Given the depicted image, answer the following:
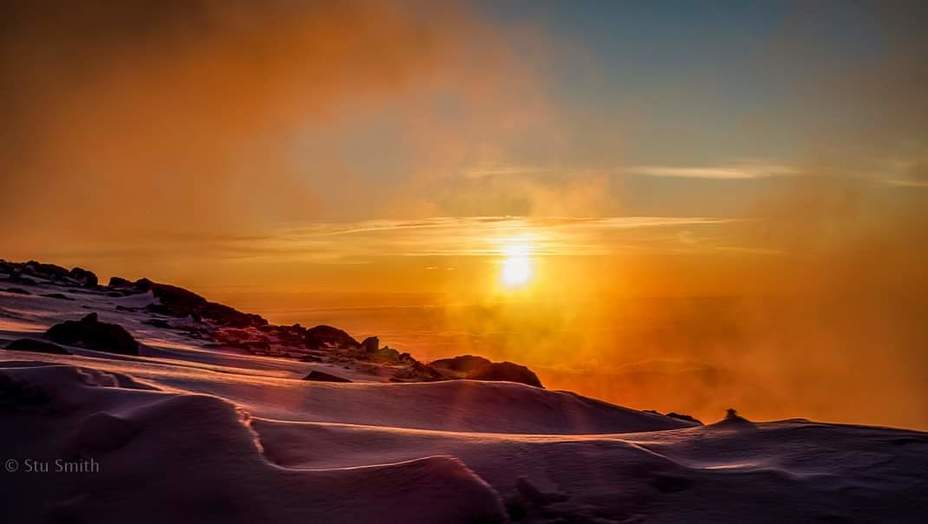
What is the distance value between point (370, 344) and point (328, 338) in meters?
1.23

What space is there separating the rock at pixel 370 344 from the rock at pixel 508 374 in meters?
3.79

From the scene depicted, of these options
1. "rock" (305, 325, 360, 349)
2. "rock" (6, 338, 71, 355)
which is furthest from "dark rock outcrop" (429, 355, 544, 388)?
"rock" (6, 338, 71, 355)

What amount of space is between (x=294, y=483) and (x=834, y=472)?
8.40 ft

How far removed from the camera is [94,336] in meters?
7.96

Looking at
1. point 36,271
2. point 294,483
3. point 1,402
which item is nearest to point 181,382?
point 1,402

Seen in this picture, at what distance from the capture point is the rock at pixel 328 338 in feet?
48.8

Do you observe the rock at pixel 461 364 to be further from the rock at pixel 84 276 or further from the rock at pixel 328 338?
the rock at pixel 84 276

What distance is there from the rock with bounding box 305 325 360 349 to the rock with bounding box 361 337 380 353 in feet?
0.89

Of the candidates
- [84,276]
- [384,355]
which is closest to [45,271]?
[84,276]

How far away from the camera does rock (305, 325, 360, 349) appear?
586 inches

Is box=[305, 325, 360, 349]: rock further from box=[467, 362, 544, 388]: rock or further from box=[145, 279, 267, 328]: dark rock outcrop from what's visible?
box=[467, 362, 544, 388]: rock

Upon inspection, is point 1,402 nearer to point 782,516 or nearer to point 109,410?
point 109,410

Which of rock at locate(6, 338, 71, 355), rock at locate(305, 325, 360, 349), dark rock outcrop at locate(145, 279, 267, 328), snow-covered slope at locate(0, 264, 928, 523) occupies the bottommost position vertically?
snow-covered slope at locate(0, 264, 928, 523)

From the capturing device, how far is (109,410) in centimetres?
370
